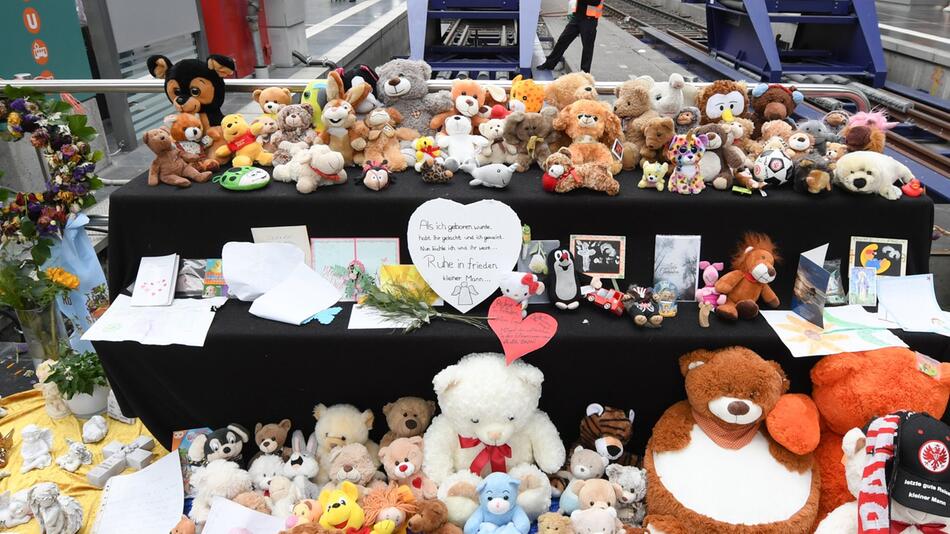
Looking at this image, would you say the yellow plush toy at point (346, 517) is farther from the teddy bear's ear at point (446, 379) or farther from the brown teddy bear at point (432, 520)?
the teddy bear's ear at point (446, 379)

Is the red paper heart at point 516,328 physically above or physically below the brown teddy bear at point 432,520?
above

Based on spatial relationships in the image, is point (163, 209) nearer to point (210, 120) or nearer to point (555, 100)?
point (210, 120)

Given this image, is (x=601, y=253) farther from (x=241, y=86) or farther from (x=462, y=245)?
(x=241, y=86)

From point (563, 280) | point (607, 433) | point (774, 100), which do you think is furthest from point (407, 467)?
point (774, 100)

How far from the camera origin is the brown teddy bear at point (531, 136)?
2.22 m

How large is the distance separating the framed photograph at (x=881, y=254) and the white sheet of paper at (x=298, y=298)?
177 cm

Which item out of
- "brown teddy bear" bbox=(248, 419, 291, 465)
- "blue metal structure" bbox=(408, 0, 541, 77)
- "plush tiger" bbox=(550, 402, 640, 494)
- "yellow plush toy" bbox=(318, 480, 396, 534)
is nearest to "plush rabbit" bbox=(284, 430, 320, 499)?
"brown teddy bear" bbox=(248, 419, 291, 465)

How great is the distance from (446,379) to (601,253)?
0.69 m

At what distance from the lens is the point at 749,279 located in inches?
79.1

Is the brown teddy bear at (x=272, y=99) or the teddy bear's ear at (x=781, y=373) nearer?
the teddy bear's ear at (x=781, y=373)

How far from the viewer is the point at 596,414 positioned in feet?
6.72

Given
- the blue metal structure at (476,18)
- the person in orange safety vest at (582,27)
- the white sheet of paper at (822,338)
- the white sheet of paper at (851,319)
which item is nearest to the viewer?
the white sheet of paper at (822,338)

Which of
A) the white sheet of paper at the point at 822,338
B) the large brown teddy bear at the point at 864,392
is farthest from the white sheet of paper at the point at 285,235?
the large brown teddy bear at the point at 864,392

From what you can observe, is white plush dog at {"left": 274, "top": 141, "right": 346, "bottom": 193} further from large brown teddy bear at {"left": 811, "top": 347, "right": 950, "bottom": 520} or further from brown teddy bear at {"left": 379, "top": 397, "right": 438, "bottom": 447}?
large brown teddy bear at {"left": 811, "top": 347, "right": 950, "bottom": 520}
